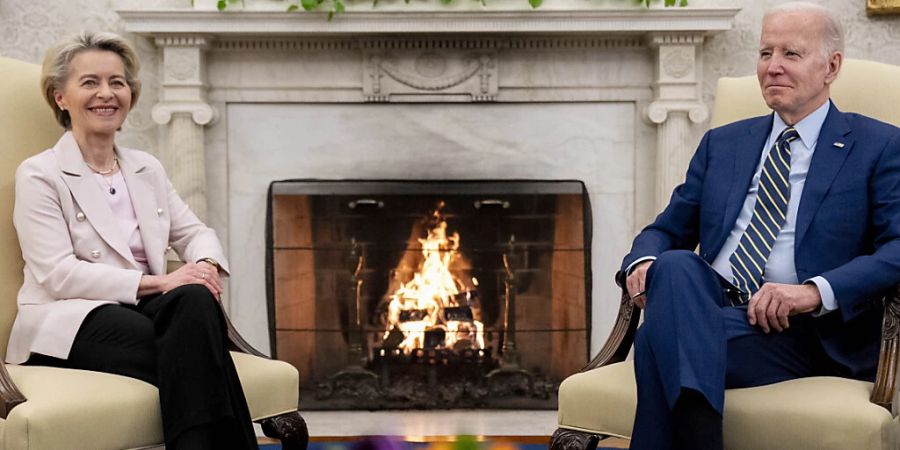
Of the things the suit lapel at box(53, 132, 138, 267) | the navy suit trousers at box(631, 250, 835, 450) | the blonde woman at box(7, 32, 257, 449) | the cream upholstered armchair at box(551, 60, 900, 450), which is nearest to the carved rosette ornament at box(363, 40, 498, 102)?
the blonde woman at box(7, 32, 257, 449)

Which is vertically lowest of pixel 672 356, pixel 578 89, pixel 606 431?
pixel 606 431

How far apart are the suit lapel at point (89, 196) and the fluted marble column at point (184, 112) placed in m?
1.27

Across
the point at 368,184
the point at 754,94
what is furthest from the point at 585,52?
the point at 754,94

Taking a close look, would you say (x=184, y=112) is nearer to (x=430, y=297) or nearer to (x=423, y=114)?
(x=423, y=114)

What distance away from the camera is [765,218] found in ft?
7.13

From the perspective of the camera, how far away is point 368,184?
12.2ft

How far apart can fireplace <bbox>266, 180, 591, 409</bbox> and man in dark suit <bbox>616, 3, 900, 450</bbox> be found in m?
1.41

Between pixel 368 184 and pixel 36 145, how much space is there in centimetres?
141

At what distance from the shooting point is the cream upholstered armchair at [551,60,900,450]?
A: 1.75 metres

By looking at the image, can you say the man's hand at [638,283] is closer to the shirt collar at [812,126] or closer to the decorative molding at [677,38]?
the shirt collar at [812,126]

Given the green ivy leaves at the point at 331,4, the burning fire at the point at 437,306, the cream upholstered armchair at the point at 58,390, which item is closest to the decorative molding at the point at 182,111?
the green ivy leaves at the point at 331,4

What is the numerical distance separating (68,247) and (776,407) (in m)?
1.50

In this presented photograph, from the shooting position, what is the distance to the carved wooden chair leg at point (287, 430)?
7.20 ft

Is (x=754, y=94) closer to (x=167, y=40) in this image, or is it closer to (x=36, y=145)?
(x=36, y=145)
